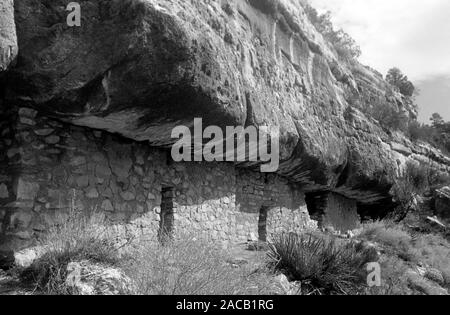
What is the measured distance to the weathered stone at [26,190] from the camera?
520cm

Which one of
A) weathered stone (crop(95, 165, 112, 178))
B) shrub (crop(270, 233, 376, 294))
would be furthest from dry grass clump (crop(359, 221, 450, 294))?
weathered stone (crop(95, 165, 112, 178))

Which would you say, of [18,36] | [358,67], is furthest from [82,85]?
[358,67]

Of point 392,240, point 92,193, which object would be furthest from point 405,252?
point 92,193

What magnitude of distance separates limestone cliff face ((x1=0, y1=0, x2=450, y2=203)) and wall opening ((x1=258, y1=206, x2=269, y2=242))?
99 cm

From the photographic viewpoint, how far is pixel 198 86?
18.6 ft

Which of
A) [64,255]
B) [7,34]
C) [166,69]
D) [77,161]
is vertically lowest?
[64,255]

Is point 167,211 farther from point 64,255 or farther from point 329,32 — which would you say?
point 329,32

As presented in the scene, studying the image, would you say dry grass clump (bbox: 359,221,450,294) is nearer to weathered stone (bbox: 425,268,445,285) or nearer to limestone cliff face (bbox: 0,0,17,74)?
weathered stone (bbox: 425,268,445,285)

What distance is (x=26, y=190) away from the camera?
5258 millimetres

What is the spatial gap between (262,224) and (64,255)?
6035 millimetres

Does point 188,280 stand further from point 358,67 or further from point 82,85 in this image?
point 358,67

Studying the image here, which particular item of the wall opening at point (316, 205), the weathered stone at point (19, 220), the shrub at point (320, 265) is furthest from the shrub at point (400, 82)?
the weathered stone at point (19, 220)

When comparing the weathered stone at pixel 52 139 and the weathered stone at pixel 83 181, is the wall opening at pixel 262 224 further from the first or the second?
the weathered stone at pixel 52 139

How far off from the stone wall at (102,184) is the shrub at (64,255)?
2.24ft
